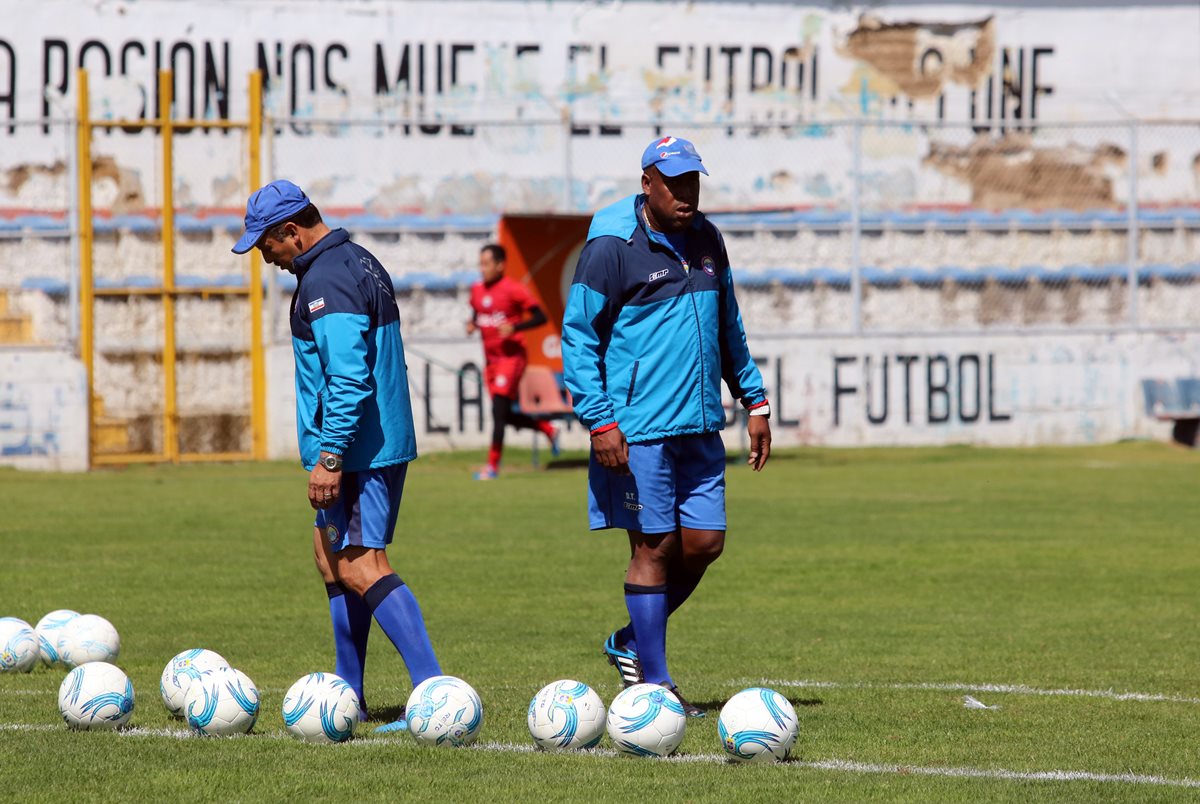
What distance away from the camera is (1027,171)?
27875mm

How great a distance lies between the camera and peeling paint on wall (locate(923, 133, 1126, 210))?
2759 cm

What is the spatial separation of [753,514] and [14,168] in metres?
14.2

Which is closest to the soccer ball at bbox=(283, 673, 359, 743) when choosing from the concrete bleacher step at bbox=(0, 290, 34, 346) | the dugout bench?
the concrete bleacher step at bbox=(0, 290, 34, 346)

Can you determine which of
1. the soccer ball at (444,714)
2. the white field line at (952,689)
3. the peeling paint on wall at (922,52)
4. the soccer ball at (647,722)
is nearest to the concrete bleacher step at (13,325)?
the white field line at (952,689)

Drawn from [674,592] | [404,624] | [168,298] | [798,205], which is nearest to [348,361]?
[404,624]

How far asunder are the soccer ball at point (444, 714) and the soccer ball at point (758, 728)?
2.83ft

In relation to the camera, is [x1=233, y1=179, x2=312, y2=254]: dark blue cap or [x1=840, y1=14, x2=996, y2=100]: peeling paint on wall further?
[x1=840, y1=14, x2=996, y2=100]: peeling paint on wall

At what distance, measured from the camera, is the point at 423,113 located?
26000mm

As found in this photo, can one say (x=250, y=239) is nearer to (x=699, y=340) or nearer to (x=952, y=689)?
(x=699, y=340)

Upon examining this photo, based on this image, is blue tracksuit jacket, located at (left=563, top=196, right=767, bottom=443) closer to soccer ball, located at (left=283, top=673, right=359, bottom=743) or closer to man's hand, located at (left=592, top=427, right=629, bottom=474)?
man's hand, located at (left=592, top=427, right=629, bottom=474)

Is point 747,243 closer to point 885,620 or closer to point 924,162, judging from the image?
point 924,162

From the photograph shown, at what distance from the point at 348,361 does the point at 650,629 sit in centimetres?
167

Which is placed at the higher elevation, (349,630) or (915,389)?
(915,389)

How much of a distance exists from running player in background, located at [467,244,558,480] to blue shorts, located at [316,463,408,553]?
1116 cm
